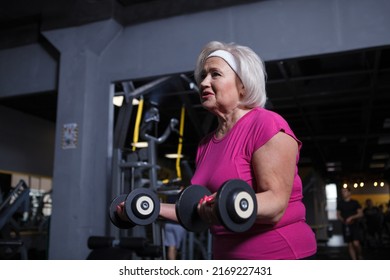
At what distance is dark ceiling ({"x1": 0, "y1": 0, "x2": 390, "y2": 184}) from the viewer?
120 inches

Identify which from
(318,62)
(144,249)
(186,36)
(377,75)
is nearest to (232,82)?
(144,249)

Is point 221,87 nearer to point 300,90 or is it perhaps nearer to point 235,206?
point 235,206

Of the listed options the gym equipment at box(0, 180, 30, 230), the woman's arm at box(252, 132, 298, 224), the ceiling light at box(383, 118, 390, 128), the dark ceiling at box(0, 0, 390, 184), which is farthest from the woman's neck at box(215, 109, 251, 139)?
the ceiling light at box(383, 118, 390, 128)

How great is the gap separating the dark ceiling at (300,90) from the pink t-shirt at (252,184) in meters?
0.68

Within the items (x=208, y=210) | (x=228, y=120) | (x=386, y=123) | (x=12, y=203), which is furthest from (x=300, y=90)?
(x=208, y=210)

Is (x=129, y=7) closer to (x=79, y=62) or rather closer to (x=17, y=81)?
(x=79, y=62)

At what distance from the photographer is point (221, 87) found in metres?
0.76

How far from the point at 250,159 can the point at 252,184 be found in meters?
0.04

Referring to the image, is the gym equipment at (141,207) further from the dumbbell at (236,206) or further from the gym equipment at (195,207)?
the dumbbell at (236,206)

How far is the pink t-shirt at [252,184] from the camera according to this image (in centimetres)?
68

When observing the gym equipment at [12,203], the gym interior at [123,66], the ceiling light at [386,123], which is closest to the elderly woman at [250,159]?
the gym interior at [123,66]

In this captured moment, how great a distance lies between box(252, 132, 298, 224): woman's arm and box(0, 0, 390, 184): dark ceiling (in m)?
0.74

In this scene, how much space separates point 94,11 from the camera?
10.0 feet

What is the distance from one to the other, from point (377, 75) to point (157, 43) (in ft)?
7.91
